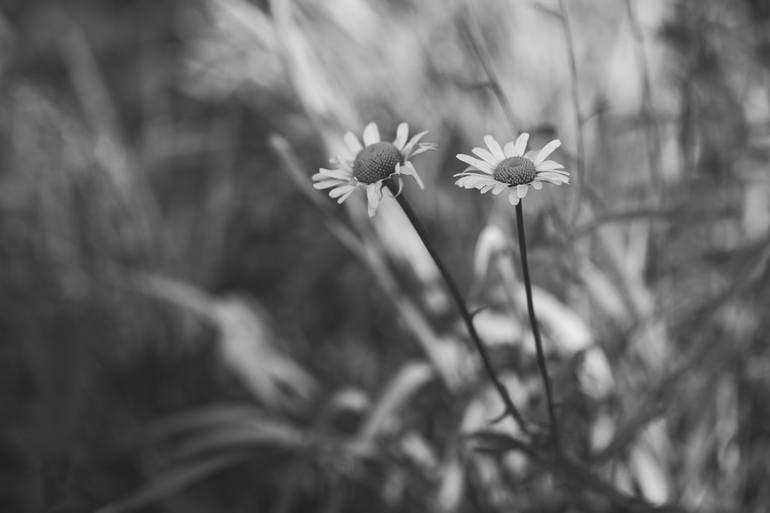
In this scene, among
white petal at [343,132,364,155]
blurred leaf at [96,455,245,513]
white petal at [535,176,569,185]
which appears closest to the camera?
white petal at [535,176,569,185]

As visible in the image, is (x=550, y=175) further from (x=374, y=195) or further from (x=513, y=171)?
(x=374, y=195)

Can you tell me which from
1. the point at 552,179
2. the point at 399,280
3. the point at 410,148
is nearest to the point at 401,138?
the point at 410,148

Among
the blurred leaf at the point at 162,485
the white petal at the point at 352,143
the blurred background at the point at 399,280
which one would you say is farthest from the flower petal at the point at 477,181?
the blurred leaf at the point at 162,485

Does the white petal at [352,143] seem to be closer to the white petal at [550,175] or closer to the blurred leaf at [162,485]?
the white petal at [550,175]

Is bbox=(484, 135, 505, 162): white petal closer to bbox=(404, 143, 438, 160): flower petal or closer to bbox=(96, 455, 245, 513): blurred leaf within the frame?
bbox=(404, 143, 438, 160): flower petal

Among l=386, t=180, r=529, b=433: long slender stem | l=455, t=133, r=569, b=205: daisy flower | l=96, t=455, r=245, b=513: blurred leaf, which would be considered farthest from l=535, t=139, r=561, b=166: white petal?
l=96, t=455, r=245, b=513: blurred leaf
